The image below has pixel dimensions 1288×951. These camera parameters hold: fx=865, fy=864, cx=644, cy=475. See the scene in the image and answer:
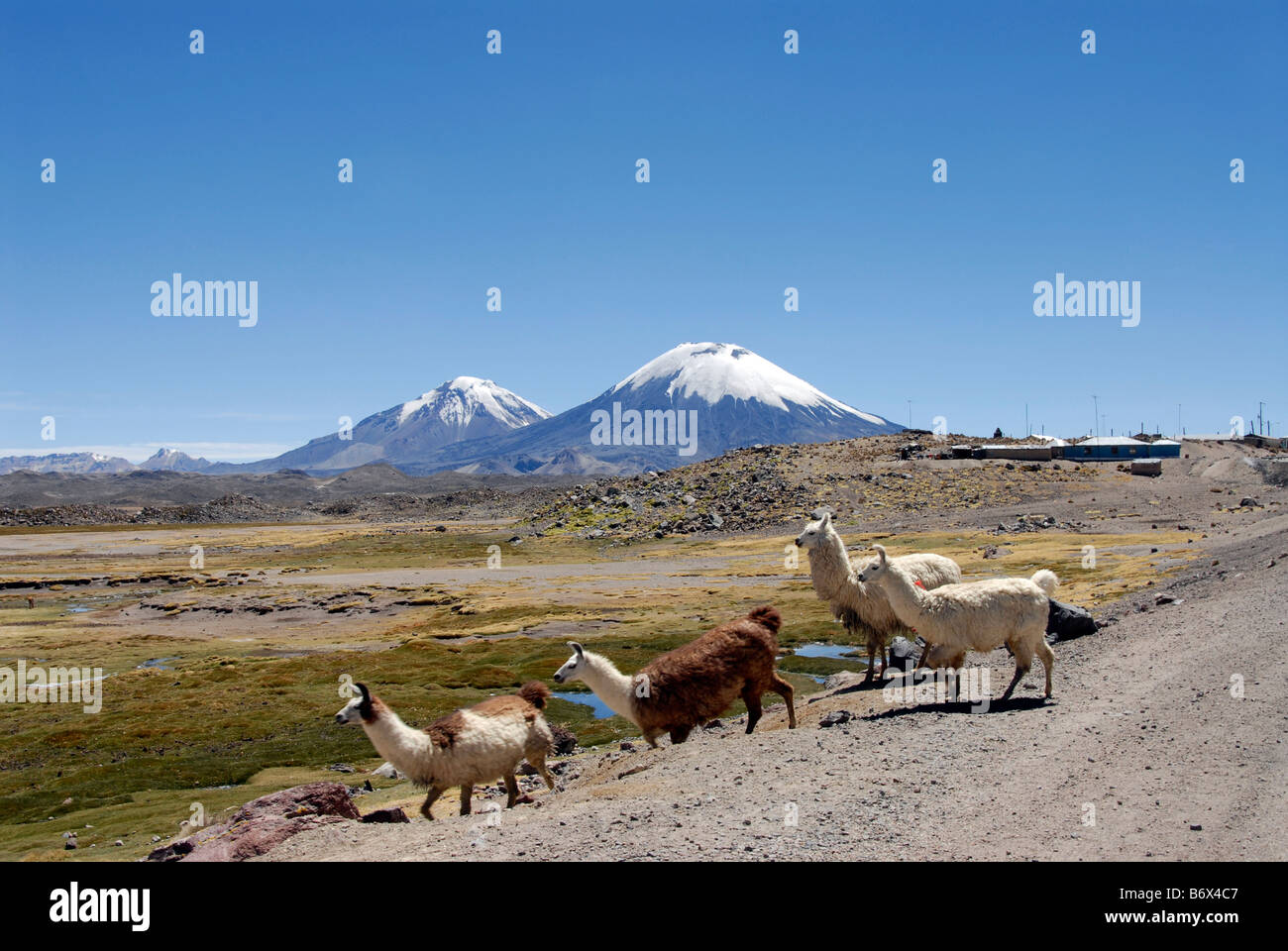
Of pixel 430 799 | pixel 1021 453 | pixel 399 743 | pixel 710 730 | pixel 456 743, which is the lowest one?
pixel 710 730

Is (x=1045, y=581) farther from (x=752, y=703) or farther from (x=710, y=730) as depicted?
(x=710, y=730)

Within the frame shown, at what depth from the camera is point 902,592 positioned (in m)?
15.9

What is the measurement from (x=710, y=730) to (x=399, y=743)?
8.47 metres

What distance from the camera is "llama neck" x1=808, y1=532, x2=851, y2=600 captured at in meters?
19.0

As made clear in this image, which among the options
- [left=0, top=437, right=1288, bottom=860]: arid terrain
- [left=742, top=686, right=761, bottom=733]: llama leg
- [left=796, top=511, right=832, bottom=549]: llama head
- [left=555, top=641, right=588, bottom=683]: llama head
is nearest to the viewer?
[left=0, top=437, right=1288, bottom=860]: arid terrain

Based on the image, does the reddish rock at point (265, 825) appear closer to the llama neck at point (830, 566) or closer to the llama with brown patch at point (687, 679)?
the llama with brown patch at point (687, 679)

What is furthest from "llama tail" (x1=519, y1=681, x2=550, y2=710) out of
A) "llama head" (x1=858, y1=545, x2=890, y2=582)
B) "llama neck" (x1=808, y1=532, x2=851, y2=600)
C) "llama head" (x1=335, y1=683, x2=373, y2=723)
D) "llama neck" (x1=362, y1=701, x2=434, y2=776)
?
"llama neck" (x1=808, y1=532, x2=851, y2=600)

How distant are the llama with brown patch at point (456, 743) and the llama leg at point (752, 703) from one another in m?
3.70

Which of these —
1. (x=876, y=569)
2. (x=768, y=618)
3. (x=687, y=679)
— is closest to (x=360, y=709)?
(x=687, y=679)

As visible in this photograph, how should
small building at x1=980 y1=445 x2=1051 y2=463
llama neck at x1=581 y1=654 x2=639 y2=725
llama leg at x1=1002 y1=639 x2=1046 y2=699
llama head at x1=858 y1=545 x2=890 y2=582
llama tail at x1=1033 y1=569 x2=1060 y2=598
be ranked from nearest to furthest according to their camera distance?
llama neck at x1=581 y1=654 x2=639 y2=725, llama leg at x1=1002 y1=639 x2=1046 y2=699, llama tail at x1=1033 y1=569 x2=1060 y2=598, llama head at x1=858 y1=545 x2=890 y2=582, small building at x1=980 y1=445 x2=1051 y2=463

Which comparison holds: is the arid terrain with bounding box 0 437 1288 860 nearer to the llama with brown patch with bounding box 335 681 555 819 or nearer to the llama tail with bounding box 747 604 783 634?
the llama with brown patch with bounding box 335 681 555 819

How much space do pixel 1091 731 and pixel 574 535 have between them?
91.4 m

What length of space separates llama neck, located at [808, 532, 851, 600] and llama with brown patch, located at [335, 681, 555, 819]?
26.7ft
